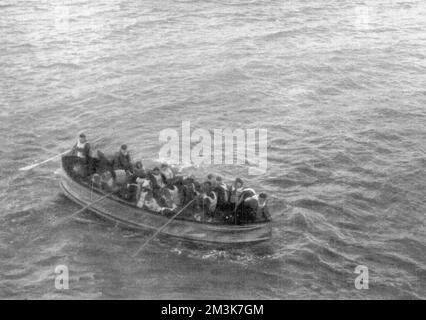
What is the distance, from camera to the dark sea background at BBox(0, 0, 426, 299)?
18453 mm


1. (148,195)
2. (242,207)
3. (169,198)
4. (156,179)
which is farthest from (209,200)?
(148,195)

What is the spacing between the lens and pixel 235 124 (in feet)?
97.1

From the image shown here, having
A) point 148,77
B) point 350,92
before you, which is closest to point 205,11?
point 148,77

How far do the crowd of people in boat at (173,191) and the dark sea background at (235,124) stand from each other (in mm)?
1346

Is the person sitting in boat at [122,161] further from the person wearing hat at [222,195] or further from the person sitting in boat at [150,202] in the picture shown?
the person wearing hat at [222,195]

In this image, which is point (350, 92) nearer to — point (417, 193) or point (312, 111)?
point (312, 111)

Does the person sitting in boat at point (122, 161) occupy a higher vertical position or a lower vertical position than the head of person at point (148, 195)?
higher

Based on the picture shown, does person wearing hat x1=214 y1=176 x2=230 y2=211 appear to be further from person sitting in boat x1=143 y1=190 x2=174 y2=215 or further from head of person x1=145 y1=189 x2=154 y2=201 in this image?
head of person x1=145 y1=189 x2=154 y2=201

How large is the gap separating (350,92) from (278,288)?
60.2ft

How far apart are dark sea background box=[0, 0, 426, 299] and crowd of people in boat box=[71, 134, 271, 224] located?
135cm

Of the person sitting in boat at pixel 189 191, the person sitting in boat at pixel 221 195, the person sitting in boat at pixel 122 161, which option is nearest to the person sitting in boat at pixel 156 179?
the person sitting in boat at pixel 189 191

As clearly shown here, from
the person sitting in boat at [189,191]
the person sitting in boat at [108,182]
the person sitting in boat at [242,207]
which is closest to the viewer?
the person sitting in boat at [242,207]

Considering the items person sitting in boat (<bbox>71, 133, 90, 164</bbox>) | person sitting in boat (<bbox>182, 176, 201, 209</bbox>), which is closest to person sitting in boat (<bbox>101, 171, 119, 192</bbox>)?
person sitting in boat (<bbox>71, 133, 90, 164</bbox>)

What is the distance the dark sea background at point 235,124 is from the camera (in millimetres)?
18453
